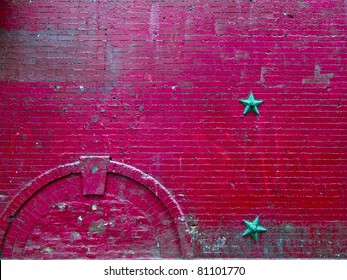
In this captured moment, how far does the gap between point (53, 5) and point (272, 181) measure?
4003mm

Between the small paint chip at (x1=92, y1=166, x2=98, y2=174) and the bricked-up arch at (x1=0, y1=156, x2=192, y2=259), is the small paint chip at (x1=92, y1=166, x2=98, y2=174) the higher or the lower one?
the higher one

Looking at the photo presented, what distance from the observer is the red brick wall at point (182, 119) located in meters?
5.70

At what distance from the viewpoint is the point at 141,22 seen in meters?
5.98

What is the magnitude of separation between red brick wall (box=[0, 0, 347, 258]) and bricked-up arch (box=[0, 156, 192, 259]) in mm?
20

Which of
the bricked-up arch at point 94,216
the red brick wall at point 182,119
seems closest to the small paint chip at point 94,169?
the bricked-up arch at point 94,216

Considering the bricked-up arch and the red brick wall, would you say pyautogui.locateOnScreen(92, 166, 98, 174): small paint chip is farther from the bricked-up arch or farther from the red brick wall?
the red brick wall

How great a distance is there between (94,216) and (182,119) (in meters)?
1.82

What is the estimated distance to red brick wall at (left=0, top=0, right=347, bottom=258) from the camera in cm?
570

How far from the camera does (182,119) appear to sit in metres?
5.84

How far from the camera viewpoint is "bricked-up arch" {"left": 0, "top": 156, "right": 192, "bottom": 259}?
5.68 meters

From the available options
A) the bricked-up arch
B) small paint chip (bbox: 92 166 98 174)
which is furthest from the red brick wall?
small paint chip (bbox: 92 166 98 174)

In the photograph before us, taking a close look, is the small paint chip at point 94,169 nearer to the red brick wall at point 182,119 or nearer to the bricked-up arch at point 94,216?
the bricked-up arch at point 94,216

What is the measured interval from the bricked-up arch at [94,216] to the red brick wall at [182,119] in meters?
0.02
